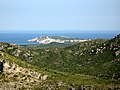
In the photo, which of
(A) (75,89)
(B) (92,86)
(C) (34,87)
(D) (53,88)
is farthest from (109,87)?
(C) (34,87)

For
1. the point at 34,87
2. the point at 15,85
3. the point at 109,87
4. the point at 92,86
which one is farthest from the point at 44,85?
the point at 109,87

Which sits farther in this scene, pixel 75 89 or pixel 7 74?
pixel 7 74

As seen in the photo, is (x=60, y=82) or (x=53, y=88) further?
(x=60, y=82)

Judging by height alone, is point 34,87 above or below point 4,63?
below

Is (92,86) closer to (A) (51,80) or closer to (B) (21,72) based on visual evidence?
(A) (51,80)

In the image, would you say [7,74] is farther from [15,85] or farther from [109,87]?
[109,87]

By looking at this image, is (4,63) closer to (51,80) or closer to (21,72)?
(21,72)

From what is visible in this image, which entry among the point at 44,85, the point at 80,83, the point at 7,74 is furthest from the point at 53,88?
the point at 7,74
